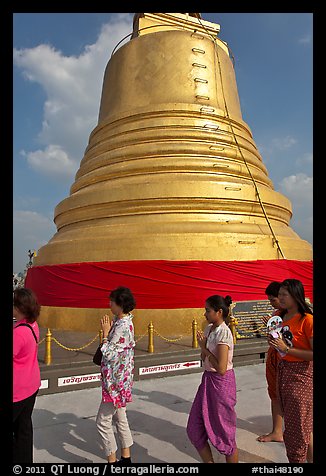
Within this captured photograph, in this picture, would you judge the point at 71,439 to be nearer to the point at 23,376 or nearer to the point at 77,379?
the point at 23,376

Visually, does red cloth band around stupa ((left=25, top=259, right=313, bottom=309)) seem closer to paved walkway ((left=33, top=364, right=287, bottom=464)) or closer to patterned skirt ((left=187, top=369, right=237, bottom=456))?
paved walkway ((left=33, top=364, right=287, bottom=464))

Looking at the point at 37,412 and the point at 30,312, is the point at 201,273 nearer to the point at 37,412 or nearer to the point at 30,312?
the point at 37,412

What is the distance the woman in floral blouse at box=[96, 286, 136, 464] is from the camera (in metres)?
3.12

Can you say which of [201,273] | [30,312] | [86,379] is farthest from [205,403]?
[201,273]

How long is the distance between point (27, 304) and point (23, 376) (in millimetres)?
557

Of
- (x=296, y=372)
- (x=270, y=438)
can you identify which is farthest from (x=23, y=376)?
(x=270, y=438)

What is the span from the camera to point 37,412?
452cm

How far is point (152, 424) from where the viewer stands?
4.12m

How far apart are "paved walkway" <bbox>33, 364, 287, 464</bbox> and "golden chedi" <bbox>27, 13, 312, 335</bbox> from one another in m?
2.62

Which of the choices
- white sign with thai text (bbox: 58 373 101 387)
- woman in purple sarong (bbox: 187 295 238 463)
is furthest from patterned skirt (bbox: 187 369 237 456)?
white sign with thai text (bbox: 58 373 101 387)

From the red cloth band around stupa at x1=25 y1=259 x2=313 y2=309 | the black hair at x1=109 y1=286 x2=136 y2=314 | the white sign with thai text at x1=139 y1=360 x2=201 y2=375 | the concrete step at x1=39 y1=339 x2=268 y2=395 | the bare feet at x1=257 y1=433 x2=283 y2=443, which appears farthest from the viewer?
the red cloth band around stupa at x1=25 y1=259 x2=313 y2=309

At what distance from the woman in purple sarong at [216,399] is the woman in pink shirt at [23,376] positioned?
1361mm

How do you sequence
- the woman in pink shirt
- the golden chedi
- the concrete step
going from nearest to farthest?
the woman in pink shirt < the concrete step < the golden chedi

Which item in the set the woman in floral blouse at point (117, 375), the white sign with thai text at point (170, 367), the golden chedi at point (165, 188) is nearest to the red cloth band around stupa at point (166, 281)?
the golden chedi at point (165, 188)
